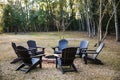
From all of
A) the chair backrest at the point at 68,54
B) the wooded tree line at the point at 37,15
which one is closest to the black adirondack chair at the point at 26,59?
the chair backrest at the point at 68,54

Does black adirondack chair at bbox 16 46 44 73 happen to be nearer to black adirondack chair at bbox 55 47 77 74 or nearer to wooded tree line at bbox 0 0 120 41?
black adirondack chair at bbox 55 47 77 74

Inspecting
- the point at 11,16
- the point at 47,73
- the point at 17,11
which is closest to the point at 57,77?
the point at 47,73

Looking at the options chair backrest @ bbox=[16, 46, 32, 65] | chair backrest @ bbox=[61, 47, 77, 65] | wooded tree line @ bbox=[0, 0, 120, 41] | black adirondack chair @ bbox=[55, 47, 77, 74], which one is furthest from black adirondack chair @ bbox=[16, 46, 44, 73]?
wooded tree line @ bbox=[0, 0, 120, 41]

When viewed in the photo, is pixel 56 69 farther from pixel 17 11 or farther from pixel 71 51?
pixel 17 11

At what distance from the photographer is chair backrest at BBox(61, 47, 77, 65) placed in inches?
327

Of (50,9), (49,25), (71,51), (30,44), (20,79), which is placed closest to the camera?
(20,79)

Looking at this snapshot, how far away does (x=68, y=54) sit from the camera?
A: 331 inches

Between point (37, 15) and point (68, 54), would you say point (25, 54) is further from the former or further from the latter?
point (37, 15)

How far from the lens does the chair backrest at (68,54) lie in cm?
830

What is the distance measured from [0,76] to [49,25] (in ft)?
152

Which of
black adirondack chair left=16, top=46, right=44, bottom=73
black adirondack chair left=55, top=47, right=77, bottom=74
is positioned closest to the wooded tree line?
black adirondack chair left=16, top=46, right=44, bottom=73

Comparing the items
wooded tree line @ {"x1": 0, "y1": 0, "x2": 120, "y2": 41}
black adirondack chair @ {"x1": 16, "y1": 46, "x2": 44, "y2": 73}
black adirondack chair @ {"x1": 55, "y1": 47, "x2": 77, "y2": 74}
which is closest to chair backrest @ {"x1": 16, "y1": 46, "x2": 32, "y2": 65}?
black adirondack chair @ {"x1": 16, "y1": 46, "x2": 44, "y2": 73}

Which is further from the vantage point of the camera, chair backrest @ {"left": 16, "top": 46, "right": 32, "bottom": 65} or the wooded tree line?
the wooded tree line

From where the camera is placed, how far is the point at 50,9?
161ft
